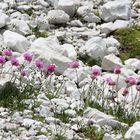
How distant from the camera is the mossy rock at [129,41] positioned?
1449 cm

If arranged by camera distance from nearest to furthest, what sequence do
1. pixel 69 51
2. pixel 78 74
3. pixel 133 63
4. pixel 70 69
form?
pixel 78 74 < pixel 70 69 < pixel 133 63 < pixel 69 51

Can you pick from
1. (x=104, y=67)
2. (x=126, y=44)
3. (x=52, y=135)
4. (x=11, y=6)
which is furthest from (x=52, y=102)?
(x=11, y=6)

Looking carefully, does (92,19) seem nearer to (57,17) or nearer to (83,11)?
(83,11)

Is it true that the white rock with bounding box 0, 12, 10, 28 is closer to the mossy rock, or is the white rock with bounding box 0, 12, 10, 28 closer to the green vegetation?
the mossy rock

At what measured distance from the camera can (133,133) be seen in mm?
8836

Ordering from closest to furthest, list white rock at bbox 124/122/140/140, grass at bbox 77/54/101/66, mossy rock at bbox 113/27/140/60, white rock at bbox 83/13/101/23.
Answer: white rock at bbox 124/122/140/140 → grass at bbox 77/54/101/66 → mossy rock at bbox 113/27/140/60 → white rock at bbox 83/13/101/23

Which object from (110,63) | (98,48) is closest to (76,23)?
(98,48)

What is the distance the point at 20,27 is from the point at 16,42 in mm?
1522

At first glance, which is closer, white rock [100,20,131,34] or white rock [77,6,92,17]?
white rock [100,20,131,34]

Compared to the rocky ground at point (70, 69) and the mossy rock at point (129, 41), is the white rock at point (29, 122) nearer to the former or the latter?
the rocky ground at point (70, 69)

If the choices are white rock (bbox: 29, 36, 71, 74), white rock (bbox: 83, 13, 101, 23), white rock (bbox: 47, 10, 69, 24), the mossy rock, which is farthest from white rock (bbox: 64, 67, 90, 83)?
white rock (bbox: 83, 13, 101, 23)

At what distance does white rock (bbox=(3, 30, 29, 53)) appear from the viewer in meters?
13.0

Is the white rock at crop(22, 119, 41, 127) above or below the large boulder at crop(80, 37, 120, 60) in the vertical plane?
above

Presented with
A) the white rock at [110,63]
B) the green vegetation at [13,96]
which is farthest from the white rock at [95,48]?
the green vegetation at [13,96]
